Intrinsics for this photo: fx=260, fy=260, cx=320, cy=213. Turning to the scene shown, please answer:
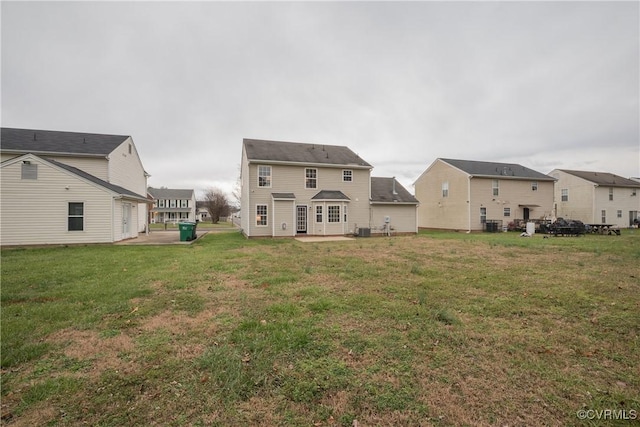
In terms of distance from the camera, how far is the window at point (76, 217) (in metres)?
14.7

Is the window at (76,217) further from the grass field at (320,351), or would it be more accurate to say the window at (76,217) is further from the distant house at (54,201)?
the grass field at (320,351)

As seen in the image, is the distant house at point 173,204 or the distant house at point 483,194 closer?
the distant house at point 483,194

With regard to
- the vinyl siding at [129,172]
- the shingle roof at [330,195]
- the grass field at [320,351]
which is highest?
the vinyl siding at [129,172]

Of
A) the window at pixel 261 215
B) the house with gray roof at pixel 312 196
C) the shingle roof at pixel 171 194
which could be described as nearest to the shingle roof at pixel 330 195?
the house with gray roof at pixel 312 196

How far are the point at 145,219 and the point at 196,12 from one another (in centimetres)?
1891

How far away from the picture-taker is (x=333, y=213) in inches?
835

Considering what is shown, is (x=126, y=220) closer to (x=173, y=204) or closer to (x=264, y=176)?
(x=264, y=176)

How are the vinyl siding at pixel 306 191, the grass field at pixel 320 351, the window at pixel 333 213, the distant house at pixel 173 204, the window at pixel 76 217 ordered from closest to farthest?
the grass field at pixel 320 351, the window at pixel 76 217, the vinyl siding at pixel 306 191, the window at pixel 333 213, the distant house at pixel 173 204

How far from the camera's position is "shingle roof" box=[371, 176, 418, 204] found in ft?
76.1

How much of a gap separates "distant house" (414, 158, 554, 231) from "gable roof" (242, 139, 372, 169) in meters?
11.8

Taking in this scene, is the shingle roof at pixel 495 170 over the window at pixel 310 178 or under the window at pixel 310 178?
over

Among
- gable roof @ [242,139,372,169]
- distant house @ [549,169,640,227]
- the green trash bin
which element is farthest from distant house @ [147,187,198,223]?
distant house @ [549,169,640,227]

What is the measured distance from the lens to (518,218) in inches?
1109

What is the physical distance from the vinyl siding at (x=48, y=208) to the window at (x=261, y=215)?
29.2 feet
